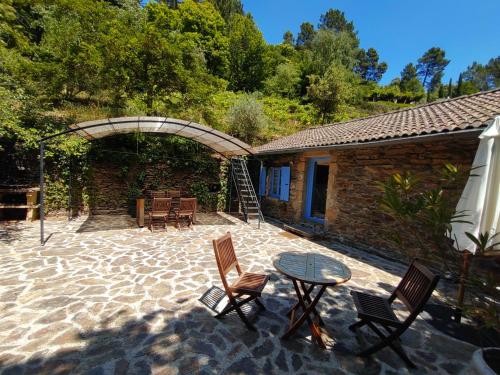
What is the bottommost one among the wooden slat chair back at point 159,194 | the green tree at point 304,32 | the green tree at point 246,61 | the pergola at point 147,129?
the wooden slat chair back at point 159,194

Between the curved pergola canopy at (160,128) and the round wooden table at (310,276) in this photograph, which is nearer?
the round wooden table at (310,276)

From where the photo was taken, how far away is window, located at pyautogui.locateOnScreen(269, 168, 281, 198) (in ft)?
32.7

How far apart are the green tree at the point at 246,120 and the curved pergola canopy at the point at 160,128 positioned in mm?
5222

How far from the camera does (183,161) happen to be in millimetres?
10266

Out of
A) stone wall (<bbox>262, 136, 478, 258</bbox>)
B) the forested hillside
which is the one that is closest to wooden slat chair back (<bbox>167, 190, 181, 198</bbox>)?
the forested hillside

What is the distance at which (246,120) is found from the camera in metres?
14.7

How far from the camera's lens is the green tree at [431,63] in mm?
51656

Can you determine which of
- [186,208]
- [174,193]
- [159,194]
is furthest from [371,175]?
[159,194]

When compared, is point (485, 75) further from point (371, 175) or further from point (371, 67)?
point (371, 175)

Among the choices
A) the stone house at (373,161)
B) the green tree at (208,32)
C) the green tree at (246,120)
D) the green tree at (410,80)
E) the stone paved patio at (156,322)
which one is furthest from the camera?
the green tree at (410,80)

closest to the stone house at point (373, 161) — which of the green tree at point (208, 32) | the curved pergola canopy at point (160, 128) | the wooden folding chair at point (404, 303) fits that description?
the wooden folding chair at point (404, 303)

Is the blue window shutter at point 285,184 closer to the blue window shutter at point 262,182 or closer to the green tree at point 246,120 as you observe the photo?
the blue window shutter at point 262,182

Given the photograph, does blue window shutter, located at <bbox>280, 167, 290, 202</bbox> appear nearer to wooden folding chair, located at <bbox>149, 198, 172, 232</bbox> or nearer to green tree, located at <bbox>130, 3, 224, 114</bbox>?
wooden folding chair, located at <bbox>149, 198, 172, 232</bbox>

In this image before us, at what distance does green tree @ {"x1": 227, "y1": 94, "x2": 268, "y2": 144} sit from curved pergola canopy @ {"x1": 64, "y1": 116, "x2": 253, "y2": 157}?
5222mm
